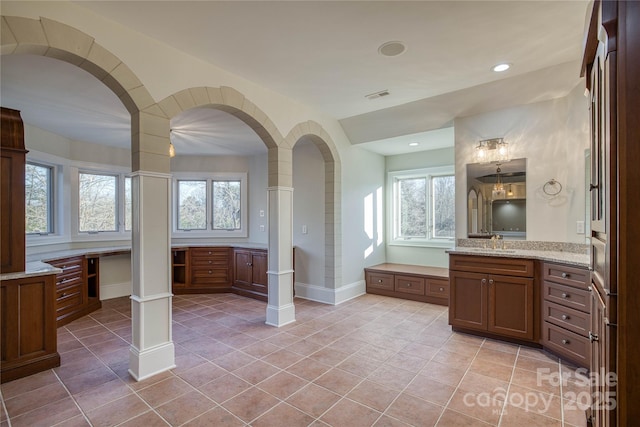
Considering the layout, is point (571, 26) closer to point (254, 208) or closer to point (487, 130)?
point (487, 130)

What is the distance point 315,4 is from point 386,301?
4018mm

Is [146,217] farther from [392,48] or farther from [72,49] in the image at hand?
[392,48]

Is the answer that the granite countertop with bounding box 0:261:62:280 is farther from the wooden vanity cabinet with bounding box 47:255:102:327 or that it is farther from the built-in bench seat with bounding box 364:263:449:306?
the built-in bench seat with bounding box 364:263:449:306

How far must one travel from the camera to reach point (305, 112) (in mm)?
4133

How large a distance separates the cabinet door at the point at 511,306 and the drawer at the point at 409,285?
154 cm

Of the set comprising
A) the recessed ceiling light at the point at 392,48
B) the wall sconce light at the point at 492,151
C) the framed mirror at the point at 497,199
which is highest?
the recessed ceiling light at the point at 392,48

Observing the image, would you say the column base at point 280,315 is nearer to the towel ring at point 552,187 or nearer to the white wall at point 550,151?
the white wall at point 550,151

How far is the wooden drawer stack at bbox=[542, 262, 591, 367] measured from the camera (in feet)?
8.42

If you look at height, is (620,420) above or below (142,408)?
above

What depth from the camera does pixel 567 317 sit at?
2.72 metres

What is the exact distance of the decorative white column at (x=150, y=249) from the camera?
2.50 metres

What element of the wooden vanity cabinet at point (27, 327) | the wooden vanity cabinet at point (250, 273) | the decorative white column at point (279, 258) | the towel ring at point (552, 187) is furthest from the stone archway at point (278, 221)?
the towel ring at point (552, 187)

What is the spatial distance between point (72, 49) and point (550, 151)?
14.8 feet

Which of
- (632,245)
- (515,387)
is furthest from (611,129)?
(515,387)
